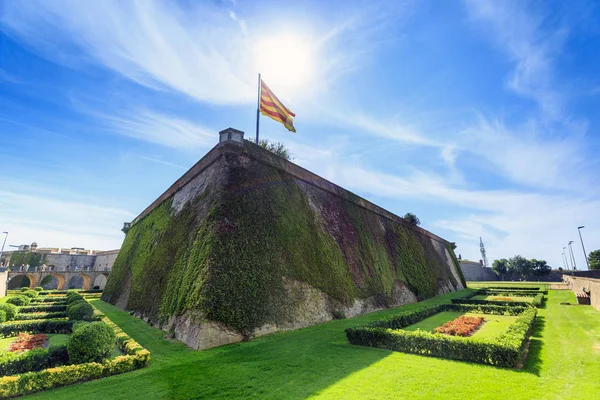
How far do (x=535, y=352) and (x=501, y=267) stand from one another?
65289mm

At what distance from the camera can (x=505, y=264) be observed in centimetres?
6128

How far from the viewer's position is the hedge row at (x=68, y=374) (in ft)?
18.6

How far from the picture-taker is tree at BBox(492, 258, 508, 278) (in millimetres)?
61312

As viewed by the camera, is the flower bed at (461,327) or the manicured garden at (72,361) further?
the flower bed at (461,327)

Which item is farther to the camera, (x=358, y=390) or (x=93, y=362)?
(x=93, y=362)

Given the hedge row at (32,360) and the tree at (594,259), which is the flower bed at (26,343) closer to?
the hedge row at (32,360)

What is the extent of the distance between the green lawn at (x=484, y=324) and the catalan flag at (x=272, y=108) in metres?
12.1

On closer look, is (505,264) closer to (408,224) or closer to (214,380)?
(408,224)

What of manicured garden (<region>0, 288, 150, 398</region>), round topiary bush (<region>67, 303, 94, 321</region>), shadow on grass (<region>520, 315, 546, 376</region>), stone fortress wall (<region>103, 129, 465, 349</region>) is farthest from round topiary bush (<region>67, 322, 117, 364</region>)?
shadow on grass (<region>520, 315, 546, 376</region>)

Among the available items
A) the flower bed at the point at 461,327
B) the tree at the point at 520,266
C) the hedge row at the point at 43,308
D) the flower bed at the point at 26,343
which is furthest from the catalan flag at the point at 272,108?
the tree at the point at 520,266

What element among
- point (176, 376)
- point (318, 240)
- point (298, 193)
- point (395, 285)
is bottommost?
point (176, 376)

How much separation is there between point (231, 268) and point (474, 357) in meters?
7.53

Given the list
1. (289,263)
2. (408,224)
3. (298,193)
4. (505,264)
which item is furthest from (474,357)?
(505,264)

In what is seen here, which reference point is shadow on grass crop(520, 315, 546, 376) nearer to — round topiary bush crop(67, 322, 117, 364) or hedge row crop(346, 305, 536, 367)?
hedge row crop(346, 305, 536, 367)
